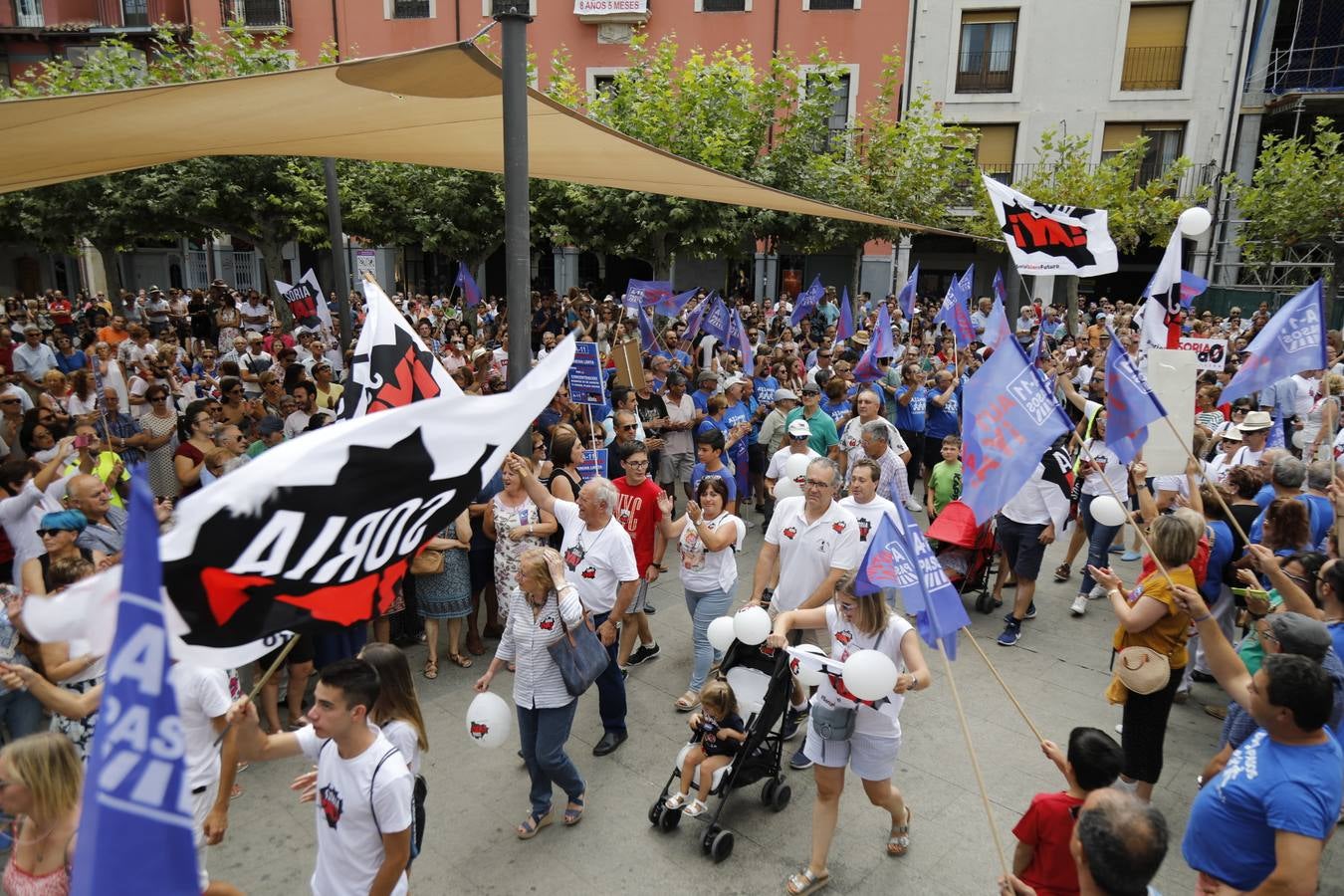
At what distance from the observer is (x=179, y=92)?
4836 millimetres

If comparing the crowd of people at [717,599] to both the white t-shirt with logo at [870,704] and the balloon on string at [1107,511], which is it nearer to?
the white t-shirt with logo at [870,704]

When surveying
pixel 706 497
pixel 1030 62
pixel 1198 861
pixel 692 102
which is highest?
pixel 1030 62

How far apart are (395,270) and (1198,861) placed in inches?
1315

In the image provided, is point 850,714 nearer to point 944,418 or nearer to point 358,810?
point 358,810

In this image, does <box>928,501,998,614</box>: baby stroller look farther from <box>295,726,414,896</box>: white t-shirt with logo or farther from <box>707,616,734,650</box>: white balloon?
<box>295,726,414,896</box>: white t-shirt with logo

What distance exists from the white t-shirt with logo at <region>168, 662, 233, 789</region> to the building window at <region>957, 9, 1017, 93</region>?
99.4ft

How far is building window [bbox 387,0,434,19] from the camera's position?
29703mm

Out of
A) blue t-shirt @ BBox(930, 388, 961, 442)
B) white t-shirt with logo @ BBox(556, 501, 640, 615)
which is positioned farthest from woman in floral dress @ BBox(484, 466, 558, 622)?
blue t-shirt @ BBox(930, 388, 961, 442)

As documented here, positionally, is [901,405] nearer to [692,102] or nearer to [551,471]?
[551,471]

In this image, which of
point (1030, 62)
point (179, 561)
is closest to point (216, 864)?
point (179, 561)

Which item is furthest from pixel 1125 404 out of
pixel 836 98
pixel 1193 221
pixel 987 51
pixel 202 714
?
pixel 987 51

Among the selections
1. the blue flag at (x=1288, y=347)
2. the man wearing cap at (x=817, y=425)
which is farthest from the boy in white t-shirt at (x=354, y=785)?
the blue flag at (x=1288, y=347)

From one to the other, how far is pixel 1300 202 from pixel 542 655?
23239 mm

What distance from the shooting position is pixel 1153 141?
2744 centimetres
